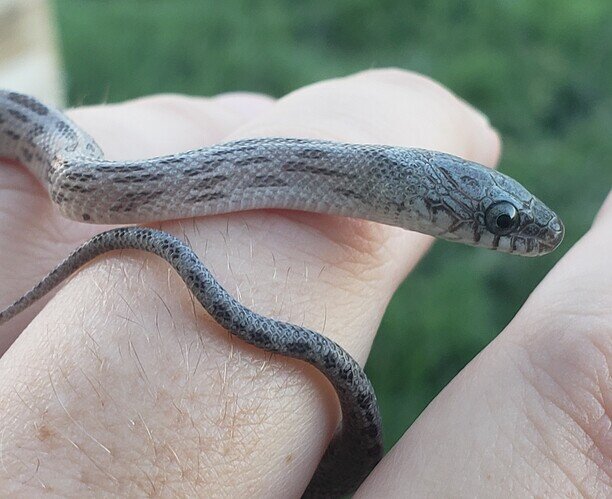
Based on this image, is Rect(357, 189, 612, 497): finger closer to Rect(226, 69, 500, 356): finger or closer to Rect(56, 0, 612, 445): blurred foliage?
Rect(226, 69, 500, 356): finger

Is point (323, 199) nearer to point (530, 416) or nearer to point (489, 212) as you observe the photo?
point (489, 212)

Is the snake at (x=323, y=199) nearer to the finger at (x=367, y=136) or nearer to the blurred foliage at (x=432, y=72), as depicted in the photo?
the finger at (x=367, y=136)

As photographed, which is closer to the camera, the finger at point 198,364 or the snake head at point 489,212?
the finger at point 198,364

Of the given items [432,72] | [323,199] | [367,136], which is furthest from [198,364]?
[432,72]

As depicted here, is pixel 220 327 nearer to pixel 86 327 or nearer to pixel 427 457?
pixel 86 327

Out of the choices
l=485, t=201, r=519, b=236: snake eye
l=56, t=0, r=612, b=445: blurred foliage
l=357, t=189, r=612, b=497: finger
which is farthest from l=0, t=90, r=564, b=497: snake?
l=56, t=0, r=612, b=445: blurred foliage

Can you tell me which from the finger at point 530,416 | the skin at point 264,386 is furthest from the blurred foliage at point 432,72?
the finger at point 530,416

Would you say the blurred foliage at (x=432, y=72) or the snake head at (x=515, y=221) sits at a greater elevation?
the snake head at (x=515, y=221)
